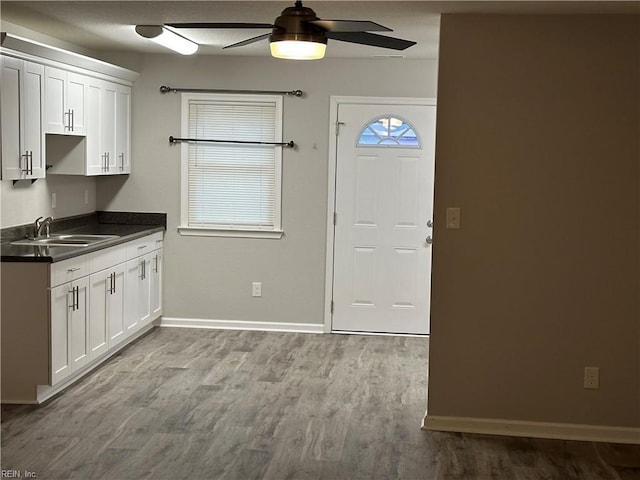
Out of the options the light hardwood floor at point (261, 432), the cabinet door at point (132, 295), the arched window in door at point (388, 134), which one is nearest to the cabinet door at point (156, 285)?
the cabinet door at point (132, 295)

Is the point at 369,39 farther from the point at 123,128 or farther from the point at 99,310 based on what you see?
the point at 123,128

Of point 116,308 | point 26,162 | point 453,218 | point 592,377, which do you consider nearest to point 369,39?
point 453,218

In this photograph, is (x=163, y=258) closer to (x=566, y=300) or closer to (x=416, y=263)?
(x=416, y=263)

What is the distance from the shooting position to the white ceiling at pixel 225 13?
4418 mm

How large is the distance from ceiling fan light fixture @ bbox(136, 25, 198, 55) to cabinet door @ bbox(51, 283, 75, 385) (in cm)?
166

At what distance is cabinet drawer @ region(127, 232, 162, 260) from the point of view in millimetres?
6496

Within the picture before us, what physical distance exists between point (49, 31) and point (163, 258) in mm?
2260

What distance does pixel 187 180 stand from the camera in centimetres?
737

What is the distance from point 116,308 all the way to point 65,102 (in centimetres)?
149

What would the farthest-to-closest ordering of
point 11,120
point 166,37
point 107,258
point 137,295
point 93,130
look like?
1. point 137,295
2. point 93,130
3. point 107,258
4. point 166,37
5. point 11,120

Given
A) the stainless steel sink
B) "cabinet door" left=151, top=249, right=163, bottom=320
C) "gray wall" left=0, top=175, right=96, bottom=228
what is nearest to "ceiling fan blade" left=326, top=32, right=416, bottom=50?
the stainless steel sink

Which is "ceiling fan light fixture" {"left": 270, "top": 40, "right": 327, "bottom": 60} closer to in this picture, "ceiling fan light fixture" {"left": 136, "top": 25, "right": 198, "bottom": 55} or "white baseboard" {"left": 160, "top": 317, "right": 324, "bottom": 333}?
"ceiling fan light fixture" {"left": 136, "top": 25, "right": 198, "bottom": 55}

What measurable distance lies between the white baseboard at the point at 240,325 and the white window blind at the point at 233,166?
2.69 feet

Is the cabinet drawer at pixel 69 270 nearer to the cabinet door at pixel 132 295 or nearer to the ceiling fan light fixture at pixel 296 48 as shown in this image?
the cabinet door at pixel 132 295
